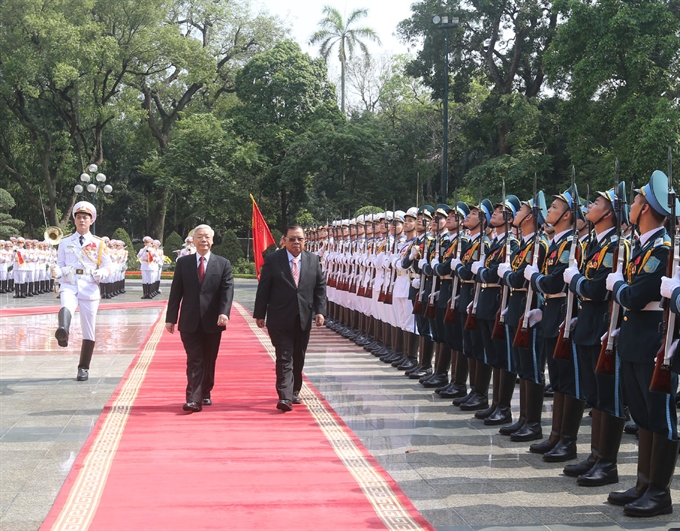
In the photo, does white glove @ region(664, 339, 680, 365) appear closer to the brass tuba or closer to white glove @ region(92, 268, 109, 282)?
white glove @ region(92, 268, 109, 282)

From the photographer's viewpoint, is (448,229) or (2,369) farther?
(2,369)

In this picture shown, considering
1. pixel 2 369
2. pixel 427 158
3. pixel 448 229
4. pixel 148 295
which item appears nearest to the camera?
pixel 448 229

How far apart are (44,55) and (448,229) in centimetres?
3696

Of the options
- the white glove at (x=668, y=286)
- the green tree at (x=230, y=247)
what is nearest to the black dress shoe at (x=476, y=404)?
the white glove at (x=668, y=286)

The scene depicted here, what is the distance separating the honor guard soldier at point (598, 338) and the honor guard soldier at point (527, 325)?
35.3 inches

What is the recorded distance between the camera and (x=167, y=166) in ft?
152

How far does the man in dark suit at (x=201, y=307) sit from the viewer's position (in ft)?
29.1

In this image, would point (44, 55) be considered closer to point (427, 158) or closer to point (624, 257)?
point (427, 158)

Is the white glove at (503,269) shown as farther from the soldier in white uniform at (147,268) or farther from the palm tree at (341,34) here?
the palm tree at (341,34)

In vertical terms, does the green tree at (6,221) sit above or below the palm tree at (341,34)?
below

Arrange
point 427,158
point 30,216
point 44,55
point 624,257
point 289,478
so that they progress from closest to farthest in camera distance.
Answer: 1. point 624,257
2. point 289,478
3. point 427,158
4. point 44,55
5. point 30,216

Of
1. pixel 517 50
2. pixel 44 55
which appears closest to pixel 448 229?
pixel 517 50

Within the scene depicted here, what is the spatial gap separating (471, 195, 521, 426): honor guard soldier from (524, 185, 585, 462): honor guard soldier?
34.4 inches

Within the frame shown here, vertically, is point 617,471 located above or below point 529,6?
below
